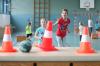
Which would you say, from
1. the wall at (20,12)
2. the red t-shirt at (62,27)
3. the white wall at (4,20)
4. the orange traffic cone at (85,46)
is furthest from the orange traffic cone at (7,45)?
the wall at (20,12)

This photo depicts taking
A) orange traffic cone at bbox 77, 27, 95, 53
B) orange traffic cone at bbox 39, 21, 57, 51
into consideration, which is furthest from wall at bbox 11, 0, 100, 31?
orange traffic cone at bbox 77, 27, 95, 53

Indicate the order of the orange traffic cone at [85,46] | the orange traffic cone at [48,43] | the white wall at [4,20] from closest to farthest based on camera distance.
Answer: the orange traffic cone at [85,46] → the orange traffic cone at [48,43] → the white wall at [4,20]

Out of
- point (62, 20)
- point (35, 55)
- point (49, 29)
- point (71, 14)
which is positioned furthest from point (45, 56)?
point (71, 14)

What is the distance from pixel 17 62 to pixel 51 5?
21.3 m

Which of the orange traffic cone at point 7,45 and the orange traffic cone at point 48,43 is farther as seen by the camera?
the orange traffic cone at point 48,43

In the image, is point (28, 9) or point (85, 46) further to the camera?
point (28, 9)

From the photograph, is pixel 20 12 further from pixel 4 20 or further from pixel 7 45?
pixel 7 45

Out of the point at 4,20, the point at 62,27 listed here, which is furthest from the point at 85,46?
the point at 4,20

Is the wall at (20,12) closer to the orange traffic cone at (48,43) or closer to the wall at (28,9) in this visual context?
the wall at (28,9)

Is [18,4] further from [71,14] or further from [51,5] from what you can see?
[71,14]

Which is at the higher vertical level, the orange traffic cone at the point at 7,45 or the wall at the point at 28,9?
the wall at the point at 28,9

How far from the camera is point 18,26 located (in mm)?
23734

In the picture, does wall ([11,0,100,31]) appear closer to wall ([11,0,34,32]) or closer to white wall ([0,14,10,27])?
wall ([11,0,34,32])

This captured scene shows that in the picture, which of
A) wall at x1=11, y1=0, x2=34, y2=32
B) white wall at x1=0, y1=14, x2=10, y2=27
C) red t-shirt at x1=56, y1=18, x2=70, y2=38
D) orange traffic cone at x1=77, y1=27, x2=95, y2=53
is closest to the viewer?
orange traffic cone at x1=77, y1=27, x2=95, y2=53
